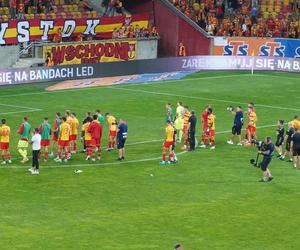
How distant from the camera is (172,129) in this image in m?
38.9

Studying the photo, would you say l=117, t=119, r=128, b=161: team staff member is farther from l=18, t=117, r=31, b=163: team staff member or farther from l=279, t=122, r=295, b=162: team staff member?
l=279, t=122, r=295, b=162: team staff member

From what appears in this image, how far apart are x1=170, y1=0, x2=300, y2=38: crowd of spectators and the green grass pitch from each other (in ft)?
81.0

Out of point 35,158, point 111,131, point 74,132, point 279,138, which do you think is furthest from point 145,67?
point 35,158

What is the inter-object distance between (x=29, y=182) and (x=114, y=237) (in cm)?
761

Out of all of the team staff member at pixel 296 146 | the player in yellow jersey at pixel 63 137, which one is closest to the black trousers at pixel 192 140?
the team staff member at pixel 296 146

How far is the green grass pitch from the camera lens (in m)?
28.8

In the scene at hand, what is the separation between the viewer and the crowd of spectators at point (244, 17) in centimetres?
7469

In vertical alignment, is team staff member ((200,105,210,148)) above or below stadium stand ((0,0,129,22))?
below

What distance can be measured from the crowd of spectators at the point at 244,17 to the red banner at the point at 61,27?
15.1 ft

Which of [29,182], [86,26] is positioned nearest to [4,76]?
[86,26]

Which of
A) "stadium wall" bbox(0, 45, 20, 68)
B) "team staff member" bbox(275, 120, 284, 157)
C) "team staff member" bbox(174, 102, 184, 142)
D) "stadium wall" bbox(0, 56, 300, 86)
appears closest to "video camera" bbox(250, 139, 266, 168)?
"team staff member" bbox(275, 120, 284, 157)

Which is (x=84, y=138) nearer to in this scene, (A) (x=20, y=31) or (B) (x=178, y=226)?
(B) (x=178, y=226)

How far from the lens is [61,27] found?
67562mm

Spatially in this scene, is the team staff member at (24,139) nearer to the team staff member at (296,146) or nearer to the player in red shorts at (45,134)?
the player in red shorts at (45,134)
